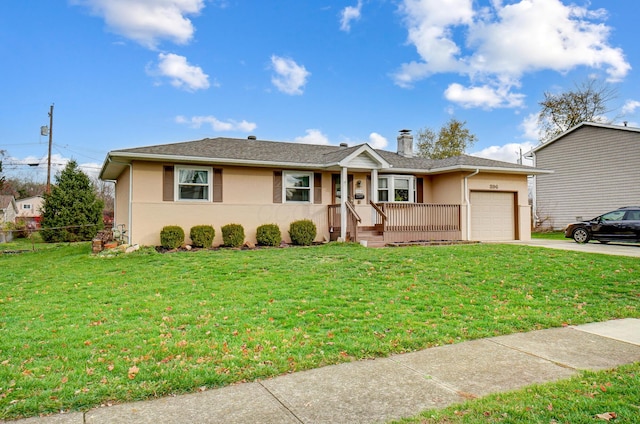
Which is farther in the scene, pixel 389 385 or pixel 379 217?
pixel 379 217

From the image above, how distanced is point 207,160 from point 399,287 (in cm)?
851

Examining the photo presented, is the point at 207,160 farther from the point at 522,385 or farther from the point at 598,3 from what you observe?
the point at 598,3

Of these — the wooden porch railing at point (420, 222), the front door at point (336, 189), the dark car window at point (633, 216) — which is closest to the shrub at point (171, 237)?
the front door at point (336, 189)

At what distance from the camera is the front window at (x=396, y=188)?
16125 millimetres

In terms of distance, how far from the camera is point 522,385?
3.22 metres

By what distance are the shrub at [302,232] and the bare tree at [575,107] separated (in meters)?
26.5

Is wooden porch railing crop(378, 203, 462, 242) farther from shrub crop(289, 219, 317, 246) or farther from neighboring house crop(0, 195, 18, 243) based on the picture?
neighboring house crop(0, 195, 18, 243)

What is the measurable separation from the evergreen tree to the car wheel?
24227 millimetres

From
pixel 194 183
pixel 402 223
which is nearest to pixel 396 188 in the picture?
pixel 402 223

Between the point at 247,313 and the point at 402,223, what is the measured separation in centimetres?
1025

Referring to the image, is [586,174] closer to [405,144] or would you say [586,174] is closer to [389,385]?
[405,144]

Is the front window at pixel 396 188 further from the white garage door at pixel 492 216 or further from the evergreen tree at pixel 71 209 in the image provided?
the evergreen tree at pixel 71 209

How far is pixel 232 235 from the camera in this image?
43.2 feet

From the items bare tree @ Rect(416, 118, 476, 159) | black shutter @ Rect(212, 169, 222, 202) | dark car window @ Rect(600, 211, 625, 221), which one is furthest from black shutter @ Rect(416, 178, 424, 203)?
bare tree @ Rect(416, 118, 476, 159)
